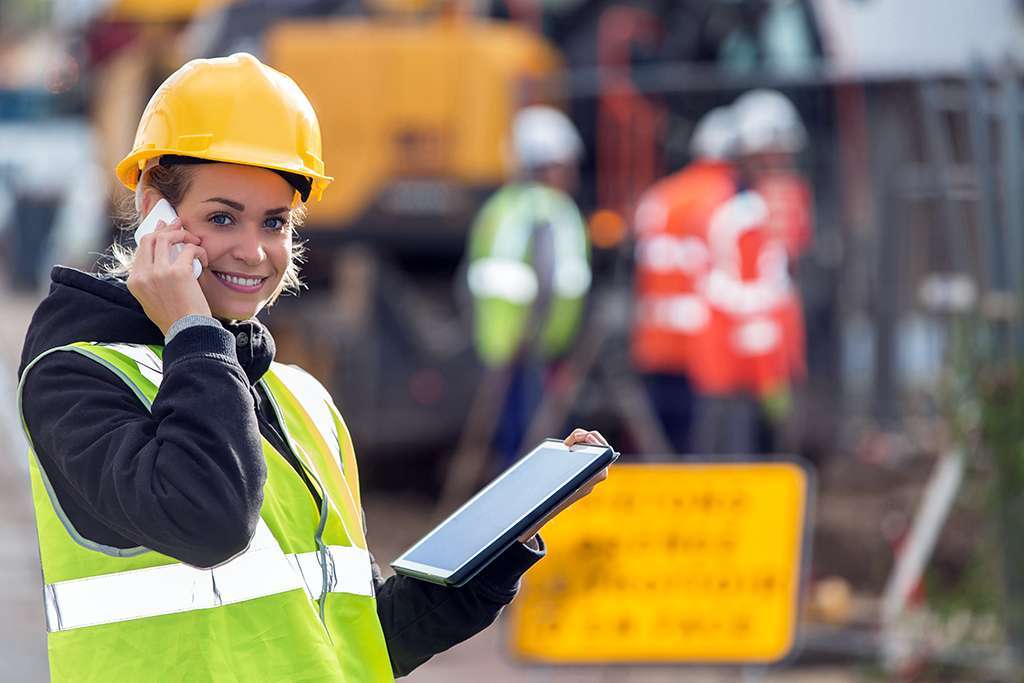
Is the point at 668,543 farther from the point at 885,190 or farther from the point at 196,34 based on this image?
the point at 196,34

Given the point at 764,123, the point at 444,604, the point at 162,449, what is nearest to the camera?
the point at 162,449

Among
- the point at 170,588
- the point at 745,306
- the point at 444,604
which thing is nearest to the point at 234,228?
the point at 170,588

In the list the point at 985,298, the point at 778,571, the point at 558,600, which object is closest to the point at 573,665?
the point at 558,600

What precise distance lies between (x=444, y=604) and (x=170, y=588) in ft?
1.64

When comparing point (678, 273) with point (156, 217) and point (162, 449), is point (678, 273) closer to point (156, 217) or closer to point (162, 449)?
point (156, 217)

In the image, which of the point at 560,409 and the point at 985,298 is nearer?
the point at 985,298

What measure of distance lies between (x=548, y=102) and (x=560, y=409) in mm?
1795

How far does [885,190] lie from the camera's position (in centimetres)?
982

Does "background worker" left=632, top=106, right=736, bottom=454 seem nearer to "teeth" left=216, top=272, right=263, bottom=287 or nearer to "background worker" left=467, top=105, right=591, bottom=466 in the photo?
"background worker" left=467, top=105, right=591, bottom=466

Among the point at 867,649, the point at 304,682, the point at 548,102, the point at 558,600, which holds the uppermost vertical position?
the point at 548,102

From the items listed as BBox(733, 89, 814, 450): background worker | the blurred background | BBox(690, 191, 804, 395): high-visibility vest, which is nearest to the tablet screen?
the blurred background

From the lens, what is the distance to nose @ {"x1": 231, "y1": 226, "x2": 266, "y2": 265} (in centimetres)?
252

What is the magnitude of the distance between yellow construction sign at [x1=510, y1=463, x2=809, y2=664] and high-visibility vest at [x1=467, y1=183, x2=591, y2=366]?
3675 mm

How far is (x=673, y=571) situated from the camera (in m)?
6.79
